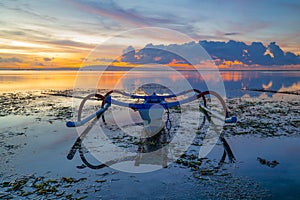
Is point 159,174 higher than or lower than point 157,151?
lower

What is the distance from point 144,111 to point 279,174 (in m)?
4.89

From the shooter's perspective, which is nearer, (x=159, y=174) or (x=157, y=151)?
(x=159, y=174)

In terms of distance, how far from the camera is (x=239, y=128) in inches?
389

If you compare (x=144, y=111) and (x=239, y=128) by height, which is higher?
(x=144, y=111)

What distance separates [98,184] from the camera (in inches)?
201

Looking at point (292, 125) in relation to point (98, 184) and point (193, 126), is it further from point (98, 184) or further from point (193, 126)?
point (98, 184)

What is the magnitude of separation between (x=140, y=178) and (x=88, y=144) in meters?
3.11

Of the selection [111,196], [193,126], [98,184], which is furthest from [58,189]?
[193,126]

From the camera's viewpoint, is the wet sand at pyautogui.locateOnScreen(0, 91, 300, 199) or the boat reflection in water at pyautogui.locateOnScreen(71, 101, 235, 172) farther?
the boat reflection in water at pyautogui.locateOnScreen(71, 101, 235, 172)

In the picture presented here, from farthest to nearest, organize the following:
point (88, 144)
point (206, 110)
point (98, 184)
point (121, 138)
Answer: point (206, 110) → point (121, 138) → point (88, 144) → point (98, 184)

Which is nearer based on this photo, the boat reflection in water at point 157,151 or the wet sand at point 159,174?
the wet sand at point 159,174

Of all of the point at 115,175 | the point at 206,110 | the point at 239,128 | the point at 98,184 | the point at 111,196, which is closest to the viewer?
the point at 111,196

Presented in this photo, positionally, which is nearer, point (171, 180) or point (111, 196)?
point (111, 196)

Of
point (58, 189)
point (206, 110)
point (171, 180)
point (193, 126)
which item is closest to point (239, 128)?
point (193, 126)
